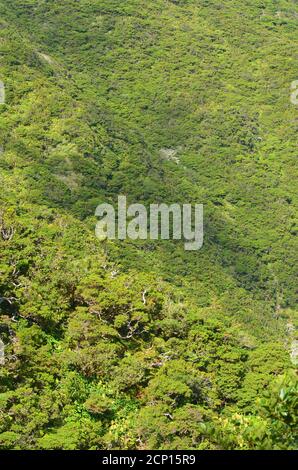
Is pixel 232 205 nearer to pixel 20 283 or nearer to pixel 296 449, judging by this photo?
pixel 20 283

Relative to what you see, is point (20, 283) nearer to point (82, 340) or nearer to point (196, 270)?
point (82, 340)

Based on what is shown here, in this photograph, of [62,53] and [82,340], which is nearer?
[82,340]

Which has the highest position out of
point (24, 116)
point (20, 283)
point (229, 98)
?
point (229, 98)
